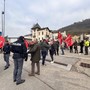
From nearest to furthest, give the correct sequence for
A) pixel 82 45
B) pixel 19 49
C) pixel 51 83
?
1. pixel 51 83
2. pixel 19 49
3. pixel 82 45

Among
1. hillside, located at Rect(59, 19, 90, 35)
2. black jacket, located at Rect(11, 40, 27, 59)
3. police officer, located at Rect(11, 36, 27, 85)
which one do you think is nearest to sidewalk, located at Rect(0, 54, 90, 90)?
police officer, located at Rect(11, 36, 27, 85)

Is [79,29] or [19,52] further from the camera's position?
[79,29]

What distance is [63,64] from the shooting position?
17.9m

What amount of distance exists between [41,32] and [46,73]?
107 metres

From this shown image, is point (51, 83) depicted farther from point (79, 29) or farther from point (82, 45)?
point (79, 29)

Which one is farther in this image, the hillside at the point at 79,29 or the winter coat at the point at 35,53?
the hillside at the point at 79,29

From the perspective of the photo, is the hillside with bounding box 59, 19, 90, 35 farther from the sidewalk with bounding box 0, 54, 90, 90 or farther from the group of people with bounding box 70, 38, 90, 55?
the sidewalk with bounding box 0, 54, 90, 90

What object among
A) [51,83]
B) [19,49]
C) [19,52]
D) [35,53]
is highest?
[19,49]

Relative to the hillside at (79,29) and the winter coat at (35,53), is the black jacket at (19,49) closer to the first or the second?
the winter coat at (35,53)

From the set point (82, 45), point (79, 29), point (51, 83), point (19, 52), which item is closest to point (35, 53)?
point (19, 52)

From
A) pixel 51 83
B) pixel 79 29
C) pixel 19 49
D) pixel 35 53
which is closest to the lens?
pixel 51 83

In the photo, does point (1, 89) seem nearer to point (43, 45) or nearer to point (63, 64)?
point (43, 45)

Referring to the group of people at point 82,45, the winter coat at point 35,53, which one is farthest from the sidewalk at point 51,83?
the group of people at point 82,45

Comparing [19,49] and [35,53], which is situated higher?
[19,49]
